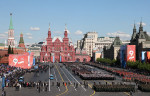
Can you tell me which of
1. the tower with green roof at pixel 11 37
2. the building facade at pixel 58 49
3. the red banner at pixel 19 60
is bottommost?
the red banner at pixel 19 60

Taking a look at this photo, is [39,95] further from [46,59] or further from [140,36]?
[46,59]

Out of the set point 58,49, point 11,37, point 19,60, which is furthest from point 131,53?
point 11,37

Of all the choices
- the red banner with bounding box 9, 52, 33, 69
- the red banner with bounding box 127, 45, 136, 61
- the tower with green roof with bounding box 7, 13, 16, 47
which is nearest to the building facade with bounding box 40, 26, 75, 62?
the tower with green roof with bounding box 7, 13, 16, 47

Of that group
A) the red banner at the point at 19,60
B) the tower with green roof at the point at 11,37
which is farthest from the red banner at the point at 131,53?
the tower with green roof at the point at 11,37

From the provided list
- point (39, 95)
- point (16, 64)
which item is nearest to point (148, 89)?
point (39, 95)

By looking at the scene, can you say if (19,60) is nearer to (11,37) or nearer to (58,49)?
(58,49)

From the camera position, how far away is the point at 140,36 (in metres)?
114

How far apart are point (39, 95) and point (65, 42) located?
5097 inches

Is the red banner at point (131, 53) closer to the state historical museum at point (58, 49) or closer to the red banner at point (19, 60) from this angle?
the red banner at point (19, 60)

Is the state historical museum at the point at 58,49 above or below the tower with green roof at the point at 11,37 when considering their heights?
below

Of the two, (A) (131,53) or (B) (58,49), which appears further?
(B) (58,49)

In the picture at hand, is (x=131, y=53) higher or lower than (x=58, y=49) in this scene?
lower

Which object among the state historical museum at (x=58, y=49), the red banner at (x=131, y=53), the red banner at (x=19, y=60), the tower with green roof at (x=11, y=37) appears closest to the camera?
the red banner at (x=19, y=60)

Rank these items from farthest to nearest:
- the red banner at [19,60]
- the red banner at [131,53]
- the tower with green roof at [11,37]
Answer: the tower with green roof at [11,37] < the red banner at [131,53] < the red banner at [19,60]
